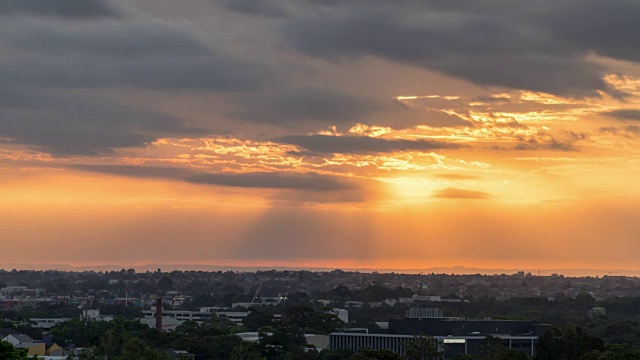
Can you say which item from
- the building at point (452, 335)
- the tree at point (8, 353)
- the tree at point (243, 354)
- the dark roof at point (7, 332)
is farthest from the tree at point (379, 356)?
the dark roof at point (7, 332)

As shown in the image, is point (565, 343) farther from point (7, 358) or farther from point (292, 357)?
point (7, 358)

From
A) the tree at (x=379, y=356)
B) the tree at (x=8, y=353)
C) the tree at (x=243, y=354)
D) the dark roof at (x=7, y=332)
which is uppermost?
the dark roof at (x=7, y=332)

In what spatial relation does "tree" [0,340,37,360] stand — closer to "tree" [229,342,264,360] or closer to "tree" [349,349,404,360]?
"tree" [349,349,404,360]

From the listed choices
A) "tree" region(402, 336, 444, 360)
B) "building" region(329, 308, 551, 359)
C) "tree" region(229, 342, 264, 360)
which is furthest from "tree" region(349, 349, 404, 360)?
"building" region(329, 308, 551, 359)

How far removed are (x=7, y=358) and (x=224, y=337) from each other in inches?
4545

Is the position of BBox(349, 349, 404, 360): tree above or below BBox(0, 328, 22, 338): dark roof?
below

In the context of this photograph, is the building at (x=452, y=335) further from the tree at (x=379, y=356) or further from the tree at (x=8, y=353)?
the tree at (x=8, y=353)

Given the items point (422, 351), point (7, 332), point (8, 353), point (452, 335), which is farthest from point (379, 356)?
point (7, 332)

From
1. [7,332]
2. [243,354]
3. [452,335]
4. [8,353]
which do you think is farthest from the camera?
[7,332]

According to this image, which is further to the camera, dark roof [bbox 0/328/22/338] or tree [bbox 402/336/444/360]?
dark roof [bbox 0/328/22/338]

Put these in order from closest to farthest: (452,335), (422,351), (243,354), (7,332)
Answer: (422,351), (243,354), (452,335), (7,332)

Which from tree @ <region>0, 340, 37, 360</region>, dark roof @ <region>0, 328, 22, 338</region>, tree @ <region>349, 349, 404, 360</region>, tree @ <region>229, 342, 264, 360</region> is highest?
dark roof @ <region>0, 328, 22, 338</region>

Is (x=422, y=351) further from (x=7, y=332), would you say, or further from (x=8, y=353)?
(x=8, y=353)

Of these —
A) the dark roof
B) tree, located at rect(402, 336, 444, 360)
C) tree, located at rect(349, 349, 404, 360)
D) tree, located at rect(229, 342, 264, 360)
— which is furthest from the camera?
the dark roof
